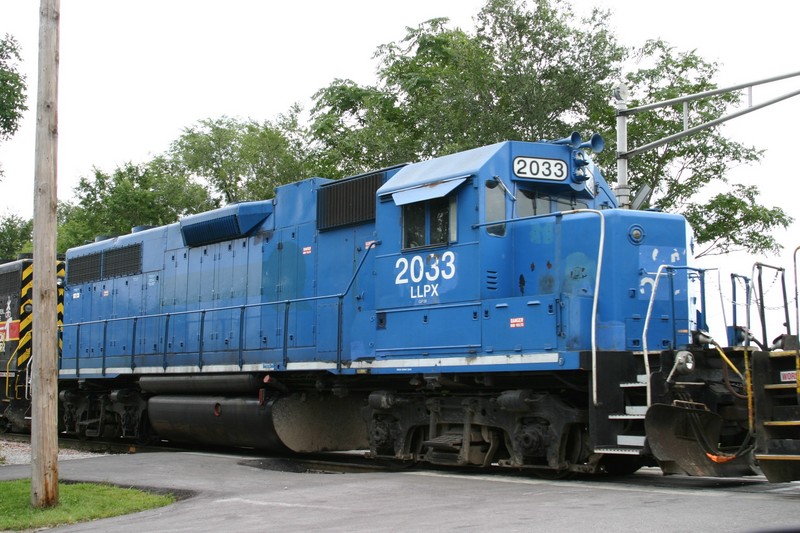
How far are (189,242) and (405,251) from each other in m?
6.51

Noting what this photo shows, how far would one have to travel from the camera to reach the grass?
29.0 feet

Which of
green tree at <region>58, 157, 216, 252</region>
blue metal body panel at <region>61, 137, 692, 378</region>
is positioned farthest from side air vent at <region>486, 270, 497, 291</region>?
green tree at <region>58, 157, 216, 252</region>

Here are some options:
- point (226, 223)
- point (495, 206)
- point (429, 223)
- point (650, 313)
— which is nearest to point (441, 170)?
point (429, 223)

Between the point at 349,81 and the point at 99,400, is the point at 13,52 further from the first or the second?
the point at 349,81

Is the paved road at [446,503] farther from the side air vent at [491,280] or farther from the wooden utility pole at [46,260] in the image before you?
the side air vent at [491,280]

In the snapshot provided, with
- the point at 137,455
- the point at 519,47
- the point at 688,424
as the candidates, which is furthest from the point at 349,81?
the point at 688,424

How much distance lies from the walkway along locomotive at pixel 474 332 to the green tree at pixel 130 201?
2831cm

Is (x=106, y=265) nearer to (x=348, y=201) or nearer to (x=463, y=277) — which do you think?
(x=348, y=201)

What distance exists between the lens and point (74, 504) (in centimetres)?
955

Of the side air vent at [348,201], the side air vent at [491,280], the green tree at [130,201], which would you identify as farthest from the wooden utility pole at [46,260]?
the green tree at [130,201]

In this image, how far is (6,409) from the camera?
20.6 m

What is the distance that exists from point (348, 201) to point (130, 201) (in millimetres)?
31687

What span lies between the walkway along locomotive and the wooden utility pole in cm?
399

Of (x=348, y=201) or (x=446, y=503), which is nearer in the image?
(x=446, y=503)
